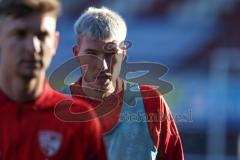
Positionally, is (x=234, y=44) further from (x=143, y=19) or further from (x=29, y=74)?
(x=29, y=74)

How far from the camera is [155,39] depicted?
15.1m

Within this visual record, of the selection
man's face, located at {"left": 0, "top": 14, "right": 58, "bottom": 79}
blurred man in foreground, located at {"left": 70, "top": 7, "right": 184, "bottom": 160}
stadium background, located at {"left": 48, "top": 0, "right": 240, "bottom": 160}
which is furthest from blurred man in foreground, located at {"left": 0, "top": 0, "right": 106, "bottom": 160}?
stadium background, located at {"left": 48, "top": 0, "right": 240, "bottom": 160}

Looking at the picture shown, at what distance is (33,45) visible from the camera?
277cm

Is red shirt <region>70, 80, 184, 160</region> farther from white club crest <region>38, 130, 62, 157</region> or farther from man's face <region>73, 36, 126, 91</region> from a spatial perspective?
white club crest <region>38, 130, 62, 157</region>

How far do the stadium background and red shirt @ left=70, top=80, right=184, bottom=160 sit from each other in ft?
26.6

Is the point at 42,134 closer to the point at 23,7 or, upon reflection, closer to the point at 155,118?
the point at 23,7

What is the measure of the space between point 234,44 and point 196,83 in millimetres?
1508

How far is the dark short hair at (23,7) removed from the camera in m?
2.83

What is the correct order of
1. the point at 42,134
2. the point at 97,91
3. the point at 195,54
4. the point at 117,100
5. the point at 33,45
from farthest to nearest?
1. the point at 195,54
2. the point at 117,100
3. the point at 97,91
4. the point at 42,134
5. the point at 33,45

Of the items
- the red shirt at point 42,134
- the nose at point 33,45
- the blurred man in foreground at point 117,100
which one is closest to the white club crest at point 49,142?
the red shirt at point 42,134

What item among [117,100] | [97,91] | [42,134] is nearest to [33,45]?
[42,134]

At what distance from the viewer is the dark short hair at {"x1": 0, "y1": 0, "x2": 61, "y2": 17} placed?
2828mm

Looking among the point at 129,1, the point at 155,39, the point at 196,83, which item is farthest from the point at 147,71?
the point at 129,1

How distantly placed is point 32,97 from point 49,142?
0.18 metres
